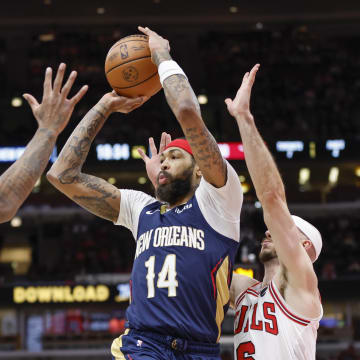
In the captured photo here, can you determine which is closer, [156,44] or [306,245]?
[156,44]

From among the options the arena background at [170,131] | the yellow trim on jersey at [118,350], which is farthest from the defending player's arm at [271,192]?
the arena background at [170,131]

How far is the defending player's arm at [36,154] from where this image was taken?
3184 millimetres

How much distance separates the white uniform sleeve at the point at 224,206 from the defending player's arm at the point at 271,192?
7.2 inches

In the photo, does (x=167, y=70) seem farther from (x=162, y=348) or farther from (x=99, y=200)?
(x=162, y=348)

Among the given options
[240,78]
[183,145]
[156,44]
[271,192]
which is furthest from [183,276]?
[240,78]

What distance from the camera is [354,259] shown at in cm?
Result: 1738

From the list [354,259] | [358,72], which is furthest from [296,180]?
[358,72]

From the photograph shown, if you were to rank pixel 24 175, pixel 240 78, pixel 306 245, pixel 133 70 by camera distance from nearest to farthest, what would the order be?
pixel 24 175, pixel 306 245, pixel 133 70, pixel 240 78

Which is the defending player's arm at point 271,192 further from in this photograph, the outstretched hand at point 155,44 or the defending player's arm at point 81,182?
the defending player's arm at point 81,182

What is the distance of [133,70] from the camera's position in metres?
4.32

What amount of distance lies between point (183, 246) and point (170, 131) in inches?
507

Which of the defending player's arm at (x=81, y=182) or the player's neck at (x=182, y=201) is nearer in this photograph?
the player's neck at (x=182, y=201)

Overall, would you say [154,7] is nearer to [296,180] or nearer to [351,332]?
[296,180]

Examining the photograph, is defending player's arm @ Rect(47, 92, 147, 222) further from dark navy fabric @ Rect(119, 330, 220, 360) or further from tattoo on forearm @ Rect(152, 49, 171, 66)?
dark navy fabric @ Rect(119, 330, 220, 360)
